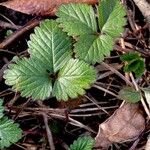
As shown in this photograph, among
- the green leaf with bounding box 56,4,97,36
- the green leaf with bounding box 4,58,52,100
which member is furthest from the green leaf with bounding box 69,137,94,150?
the green leaf with bounding box 56,4,97,36

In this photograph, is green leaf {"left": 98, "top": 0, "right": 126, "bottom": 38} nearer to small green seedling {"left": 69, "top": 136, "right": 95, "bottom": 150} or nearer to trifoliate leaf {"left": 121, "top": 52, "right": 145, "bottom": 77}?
trifoliate leaf {"left": 121, "top": 52, "right": 145, "bottom": 77}

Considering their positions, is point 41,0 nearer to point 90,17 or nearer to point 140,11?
point 90,17

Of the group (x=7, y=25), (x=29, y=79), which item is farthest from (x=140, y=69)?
(x=7, y=25)

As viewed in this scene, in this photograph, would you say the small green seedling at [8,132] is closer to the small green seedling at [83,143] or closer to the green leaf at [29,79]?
the green leaf at [29,79]

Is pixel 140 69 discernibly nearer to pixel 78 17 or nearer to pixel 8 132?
pixel 78 17

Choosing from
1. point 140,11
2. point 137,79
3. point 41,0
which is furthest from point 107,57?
point 41,0
